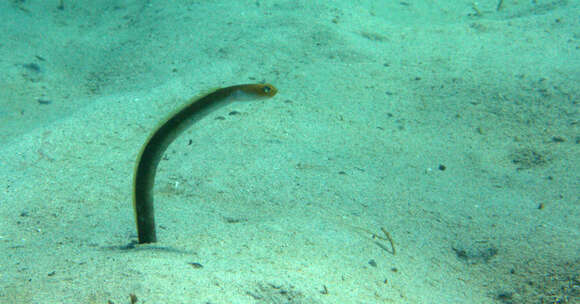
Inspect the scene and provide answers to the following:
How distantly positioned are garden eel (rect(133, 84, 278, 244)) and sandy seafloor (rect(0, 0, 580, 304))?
0.98 ft

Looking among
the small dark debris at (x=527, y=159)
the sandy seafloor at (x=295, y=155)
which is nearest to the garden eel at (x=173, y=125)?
the sandy seafloor at (x=295, y=155)

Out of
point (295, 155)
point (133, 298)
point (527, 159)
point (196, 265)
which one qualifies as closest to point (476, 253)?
point (527, 159)

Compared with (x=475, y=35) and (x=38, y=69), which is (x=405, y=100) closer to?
(x=475, y=35)

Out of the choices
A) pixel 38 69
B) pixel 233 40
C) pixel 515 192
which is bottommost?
pixel 515 192

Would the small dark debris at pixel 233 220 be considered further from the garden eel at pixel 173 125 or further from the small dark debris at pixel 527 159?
the small dark debris at pixel 527 159

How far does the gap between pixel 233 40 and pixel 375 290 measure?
3585 mm

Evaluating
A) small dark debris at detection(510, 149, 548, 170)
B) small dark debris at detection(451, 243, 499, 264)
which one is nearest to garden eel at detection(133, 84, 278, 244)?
small dark debris at detection(451, 243, 499, 264)

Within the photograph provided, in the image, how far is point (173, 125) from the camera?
1548mm

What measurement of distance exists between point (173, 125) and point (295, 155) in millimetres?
1412

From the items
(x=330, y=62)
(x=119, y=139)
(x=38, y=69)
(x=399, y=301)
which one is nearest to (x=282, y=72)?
(x=330, y=62)

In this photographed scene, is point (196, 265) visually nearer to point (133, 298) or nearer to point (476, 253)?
point (133, 298)

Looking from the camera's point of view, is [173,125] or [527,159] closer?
[173,125]

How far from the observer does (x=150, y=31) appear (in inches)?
181

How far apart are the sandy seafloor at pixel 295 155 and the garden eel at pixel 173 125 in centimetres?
30
